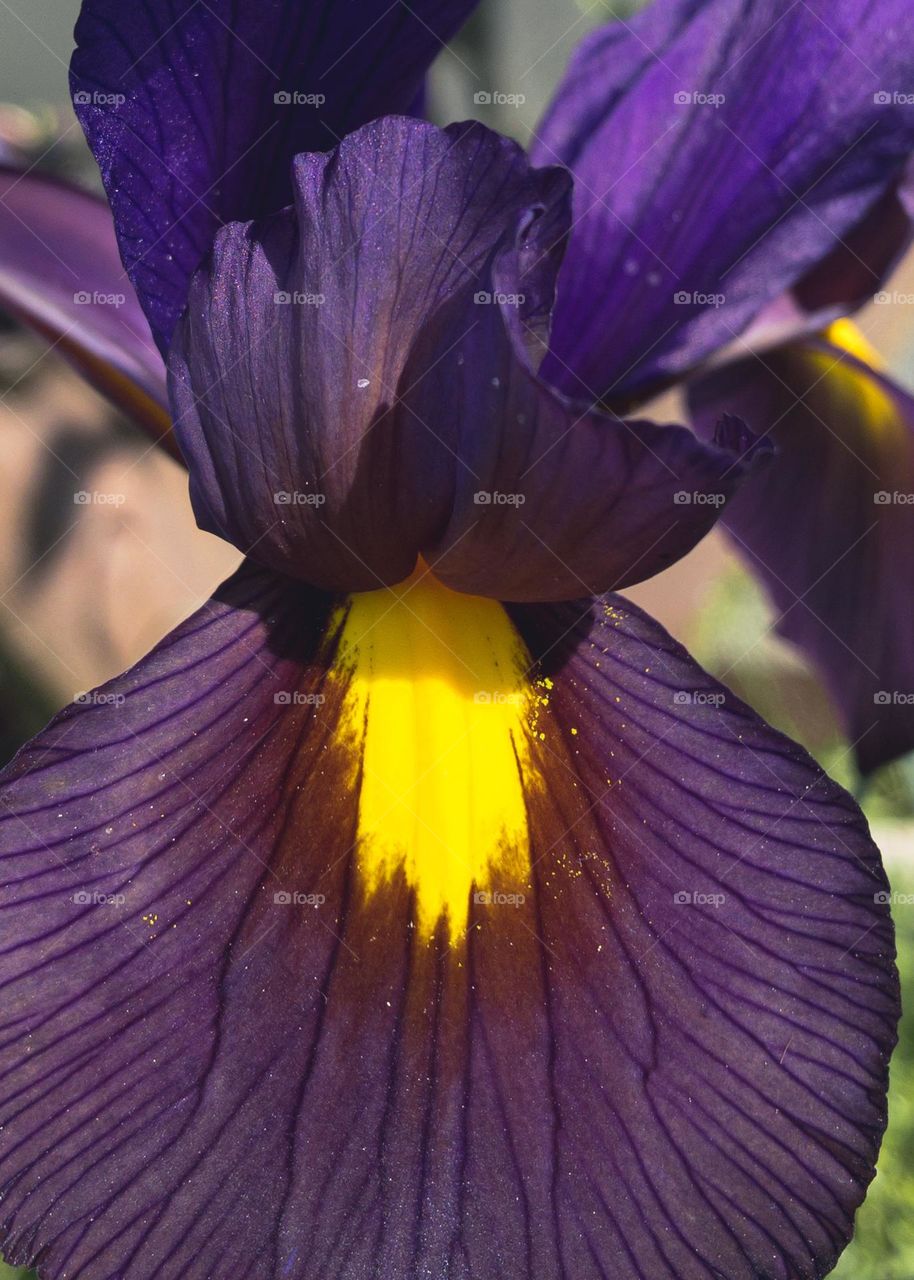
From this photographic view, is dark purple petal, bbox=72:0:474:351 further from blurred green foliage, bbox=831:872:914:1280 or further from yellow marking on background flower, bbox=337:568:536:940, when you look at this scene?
blurred green foliage, bbox=831:872:914:1280

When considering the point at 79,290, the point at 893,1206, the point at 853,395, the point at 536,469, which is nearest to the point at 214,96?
the point at 536,469

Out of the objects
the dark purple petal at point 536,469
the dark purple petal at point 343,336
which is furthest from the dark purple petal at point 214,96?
the dark purple petal at point 536,469

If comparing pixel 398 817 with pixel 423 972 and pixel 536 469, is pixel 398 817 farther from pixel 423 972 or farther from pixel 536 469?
pixel 536 469

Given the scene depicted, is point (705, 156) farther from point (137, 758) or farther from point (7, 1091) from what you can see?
point (7, 1091)

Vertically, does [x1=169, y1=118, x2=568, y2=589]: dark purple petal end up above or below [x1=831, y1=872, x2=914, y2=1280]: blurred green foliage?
above

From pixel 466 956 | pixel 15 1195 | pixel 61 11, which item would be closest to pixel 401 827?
pixel 466 956

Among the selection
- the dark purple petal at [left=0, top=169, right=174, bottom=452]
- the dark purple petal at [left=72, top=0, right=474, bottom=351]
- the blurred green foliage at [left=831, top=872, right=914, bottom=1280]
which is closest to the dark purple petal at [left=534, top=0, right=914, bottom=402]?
the dark purple petal at [left=72, top=0, right=474, bottom=351]
